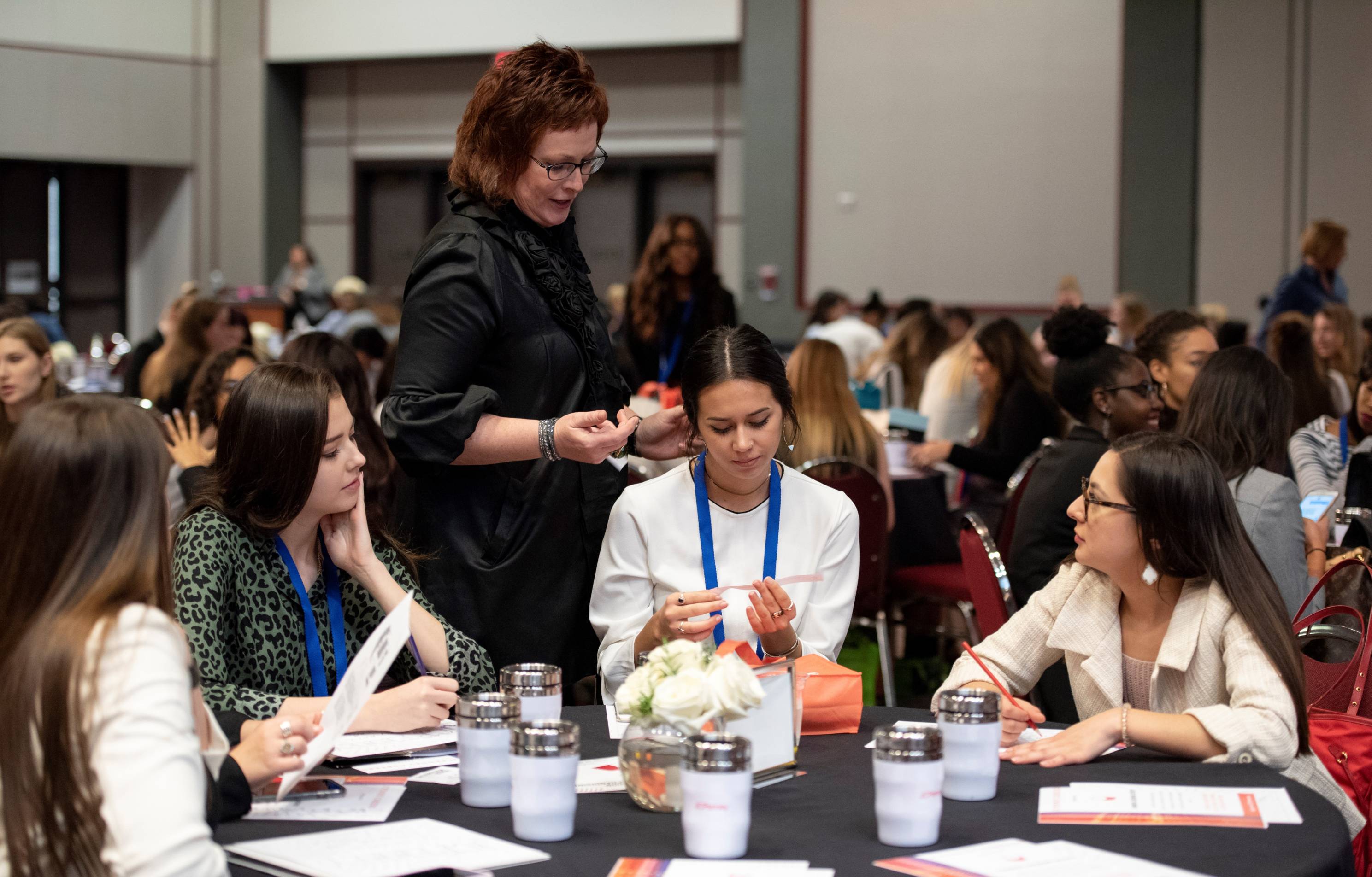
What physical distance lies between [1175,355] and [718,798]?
291 cm

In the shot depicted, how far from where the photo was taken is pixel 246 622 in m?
2.14

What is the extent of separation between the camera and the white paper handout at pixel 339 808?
1.61m

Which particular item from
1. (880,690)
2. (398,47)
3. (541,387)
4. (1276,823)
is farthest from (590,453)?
(398,47)

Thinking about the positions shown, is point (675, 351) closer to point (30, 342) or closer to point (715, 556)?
point (30, 342)

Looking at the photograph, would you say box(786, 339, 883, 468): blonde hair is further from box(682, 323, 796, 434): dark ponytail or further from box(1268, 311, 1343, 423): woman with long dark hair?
box(682, 323, 796, 434): dark ponytail

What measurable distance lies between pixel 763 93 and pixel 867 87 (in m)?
0.94

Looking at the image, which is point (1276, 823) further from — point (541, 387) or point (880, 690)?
point (880, 690)

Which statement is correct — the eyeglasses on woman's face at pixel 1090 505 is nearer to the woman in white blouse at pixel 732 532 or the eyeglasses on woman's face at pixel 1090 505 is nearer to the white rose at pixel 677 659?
the woman in white blouse at pixel 732 532

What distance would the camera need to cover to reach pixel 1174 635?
2.14m

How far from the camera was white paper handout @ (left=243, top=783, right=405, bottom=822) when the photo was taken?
1608 millimetres

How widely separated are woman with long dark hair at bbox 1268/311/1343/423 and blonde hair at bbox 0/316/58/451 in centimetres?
439

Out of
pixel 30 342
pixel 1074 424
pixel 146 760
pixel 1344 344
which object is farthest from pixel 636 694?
pixel 1344 344

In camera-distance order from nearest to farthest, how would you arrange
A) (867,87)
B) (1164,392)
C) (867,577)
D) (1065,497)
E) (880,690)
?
(1065,497) → (1164,392) → (867,577) → (880,690) → (867,87)

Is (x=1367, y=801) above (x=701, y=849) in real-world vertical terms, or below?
below
